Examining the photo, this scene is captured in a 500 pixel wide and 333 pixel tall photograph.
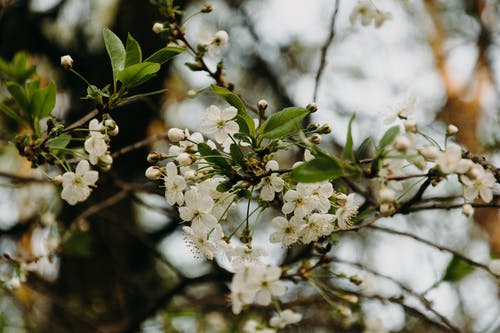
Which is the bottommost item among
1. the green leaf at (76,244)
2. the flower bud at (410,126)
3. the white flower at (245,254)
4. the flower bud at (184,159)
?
the green leaf at (76,244)

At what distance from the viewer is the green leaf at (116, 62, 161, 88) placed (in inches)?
49.2

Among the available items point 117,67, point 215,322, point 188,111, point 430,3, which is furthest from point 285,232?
point 430,3

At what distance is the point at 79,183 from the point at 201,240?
0.36m

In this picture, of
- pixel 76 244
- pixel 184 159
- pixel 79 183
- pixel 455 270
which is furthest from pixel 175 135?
pixel 76 244

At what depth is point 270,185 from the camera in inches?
49.0

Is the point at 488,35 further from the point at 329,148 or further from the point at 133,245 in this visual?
the point at 133,245

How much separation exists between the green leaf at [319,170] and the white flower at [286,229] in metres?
0.23

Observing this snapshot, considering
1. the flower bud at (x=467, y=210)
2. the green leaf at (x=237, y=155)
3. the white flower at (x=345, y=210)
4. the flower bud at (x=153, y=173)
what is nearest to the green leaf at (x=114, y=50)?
the flower bud at (x=153, y=173)

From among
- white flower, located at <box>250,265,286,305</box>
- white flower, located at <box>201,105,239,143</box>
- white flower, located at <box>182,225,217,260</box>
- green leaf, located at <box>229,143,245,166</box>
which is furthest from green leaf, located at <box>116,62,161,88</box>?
white flower, located at <box>250,265,286,305</box>

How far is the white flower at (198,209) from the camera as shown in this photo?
1218 millimetres

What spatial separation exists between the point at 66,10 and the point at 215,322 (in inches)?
93.7

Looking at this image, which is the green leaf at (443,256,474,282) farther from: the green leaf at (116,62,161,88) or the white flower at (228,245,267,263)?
the green leaf at (116,62,161,88)

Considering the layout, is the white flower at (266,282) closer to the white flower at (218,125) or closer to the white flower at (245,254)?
the white flower at (245,254)

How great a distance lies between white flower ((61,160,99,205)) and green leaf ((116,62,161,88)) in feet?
0.80
